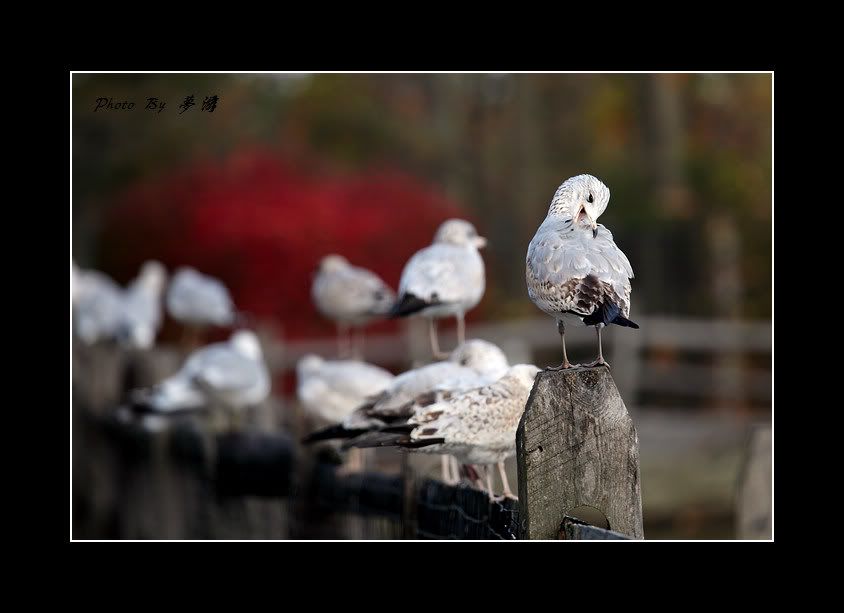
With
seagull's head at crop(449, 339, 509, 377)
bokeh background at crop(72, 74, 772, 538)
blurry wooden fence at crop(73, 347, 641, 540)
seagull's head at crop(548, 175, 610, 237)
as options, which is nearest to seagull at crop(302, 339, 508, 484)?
seagull's head at crop(449, 339, 509, 377)

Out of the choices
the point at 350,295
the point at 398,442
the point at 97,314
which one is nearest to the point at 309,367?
the point at 350,295

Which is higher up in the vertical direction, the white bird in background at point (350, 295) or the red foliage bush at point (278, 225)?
the red foliage bush at point (278, 225)

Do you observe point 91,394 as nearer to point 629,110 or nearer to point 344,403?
point 344,403

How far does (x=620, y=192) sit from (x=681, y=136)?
204 cm

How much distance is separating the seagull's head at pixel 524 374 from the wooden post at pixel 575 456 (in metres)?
1.01

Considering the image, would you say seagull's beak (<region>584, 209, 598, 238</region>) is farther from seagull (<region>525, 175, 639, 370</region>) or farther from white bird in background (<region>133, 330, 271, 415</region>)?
white bird in background (<region>133, 330, 271, 415</region>)

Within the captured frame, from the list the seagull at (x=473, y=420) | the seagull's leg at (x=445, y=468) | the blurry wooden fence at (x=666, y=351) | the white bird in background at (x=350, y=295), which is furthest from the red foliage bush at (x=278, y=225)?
the seagull at (x=473, y=420)

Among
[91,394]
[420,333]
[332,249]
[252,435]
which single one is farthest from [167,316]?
[252,435]

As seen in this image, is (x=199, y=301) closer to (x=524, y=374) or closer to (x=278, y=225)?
(x=278, y=225)

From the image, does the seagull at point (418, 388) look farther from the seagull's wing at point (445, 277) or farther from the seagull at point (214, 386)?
the seagull at point (214, 386)

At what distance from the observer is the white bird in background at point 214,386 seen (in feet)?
30.1

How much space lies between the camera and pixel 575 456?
3648mm

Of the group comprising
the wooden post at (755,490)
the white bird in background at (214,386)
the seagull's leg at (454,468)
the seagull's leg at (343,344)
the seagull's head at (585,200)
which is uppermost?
the seagull's head at (585,200)

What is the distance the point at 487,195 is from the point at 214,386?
13068mm
